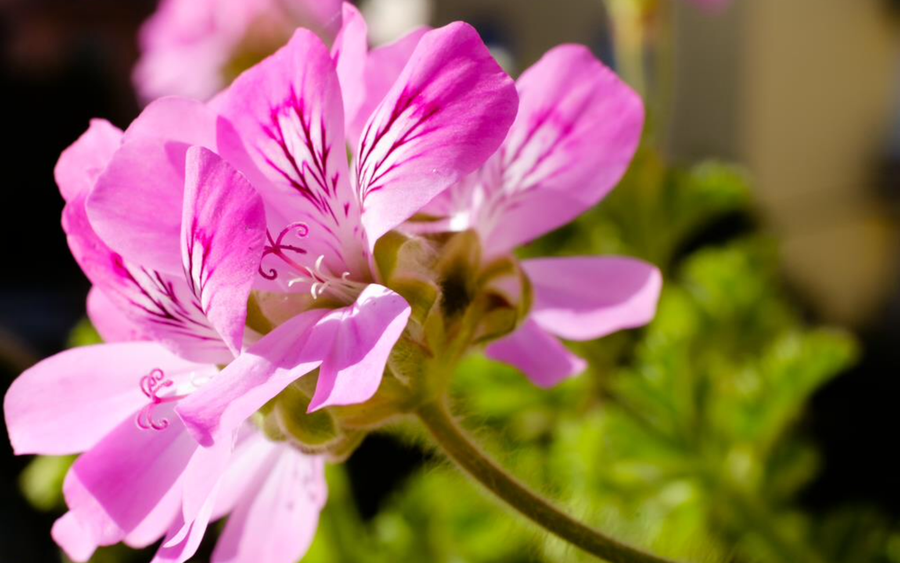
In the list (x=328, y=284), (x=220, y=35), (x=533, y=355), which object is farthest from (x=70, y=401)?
(x=220, y=35)

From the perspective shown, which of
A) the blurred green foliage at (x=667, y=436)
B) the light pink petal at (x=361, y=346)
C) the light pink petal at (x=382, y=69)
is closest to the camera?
the light pink petal at (x=361, y=346)

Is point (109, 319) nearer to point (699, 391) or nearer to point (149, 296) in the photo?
point (149, 296)

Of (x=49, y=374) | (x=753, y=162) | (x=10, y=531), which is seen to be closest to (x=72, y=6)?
(x=753, y=162)

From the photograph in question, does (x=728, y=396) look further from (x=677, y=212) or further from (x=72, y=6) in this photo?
(x=72, y=6)

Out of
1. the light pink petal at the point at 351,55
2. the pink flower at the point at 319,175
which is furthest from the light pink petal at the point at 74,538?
the light pink petal at the point at 351,55

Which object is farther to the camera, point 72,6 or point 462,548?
point 72,6

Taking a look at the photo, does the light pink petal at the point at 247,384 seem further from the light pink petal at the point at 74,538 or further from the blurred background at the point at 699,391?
the blurred background at the point at 699,391
